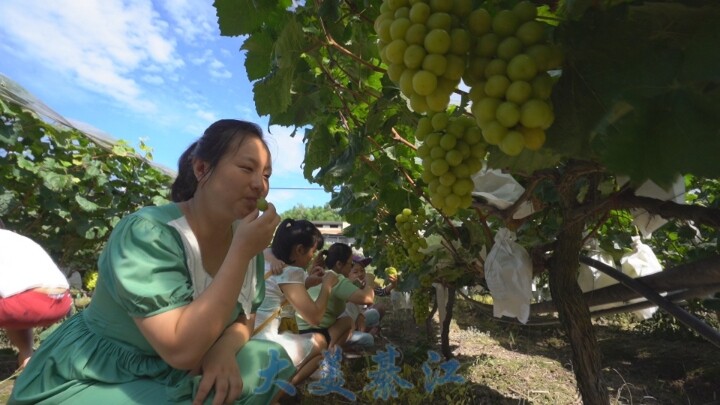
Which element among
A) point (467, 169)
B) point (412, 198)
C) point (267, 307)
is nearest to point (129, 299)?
point (467, 169)

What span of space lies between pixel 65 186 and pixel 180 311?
5.32m

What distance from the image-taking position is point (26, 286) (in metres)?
3.22

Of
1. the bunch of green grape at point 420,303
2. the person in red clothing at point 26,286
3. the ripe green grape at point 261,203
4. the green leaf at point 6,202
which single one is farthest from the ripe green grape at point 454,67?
the green leaf at point 6,202

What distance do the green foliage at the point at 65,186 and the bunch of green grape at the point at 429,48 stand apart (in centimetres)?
593

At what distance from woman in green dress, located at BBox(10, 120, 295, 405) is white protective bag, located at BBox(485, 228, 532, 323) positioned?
124cm

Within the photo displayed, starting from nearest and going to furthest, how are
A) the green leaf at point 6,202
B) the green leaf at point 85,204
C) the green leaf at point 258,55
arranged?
the green leaf at point 258,55 → the green leaf at point 6,202 → the green leaf at point 85,204

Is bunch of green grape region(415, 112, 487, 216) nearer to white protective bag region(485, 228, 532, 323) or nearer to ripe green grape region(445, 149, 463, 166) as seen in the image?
ripe green grape region(445, 149, 463, 166)

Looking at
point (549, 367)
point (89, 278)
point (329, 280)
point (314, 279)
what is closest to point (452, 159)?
point (329, 280)

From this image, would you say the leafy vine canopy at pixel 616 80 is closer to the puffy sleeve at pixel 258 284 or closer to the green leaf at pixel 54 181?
the puffy sleeve at pixel 258 284

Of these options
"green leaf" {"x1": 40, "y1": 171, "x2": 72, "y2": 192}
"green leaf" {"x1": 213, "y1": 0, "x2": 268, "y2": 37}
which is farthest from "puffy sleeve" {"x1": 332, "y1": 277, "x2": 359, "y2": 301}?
"green leaf" {"x1": 40, "y1": 171, "x2": 72, "y2": 192}

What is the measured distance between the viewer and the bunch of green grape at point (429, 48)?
0.66 meters

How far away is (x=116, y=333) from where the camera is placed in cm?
145

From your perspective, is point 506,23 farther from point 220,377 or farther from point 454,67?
point 220,377

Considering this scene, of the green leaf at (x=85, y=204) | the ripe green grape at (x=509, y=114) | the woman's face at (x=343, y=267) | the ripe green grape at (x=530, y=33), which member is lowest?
the ripe green grape at (x=509, y=114)
